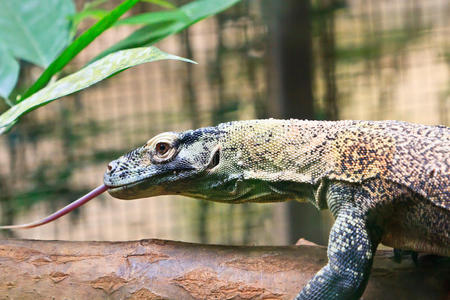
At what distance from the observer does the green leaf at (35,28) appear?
1.84 m

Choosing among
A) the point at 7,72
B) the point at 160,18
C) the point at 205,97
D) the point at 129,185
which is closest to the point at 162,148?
the point at 129,185

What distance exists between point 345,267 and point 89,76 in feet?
2.57

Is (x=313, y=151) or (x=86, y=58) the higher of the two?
(x=86, y=58)

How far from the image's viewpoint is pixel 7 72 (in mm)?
1779

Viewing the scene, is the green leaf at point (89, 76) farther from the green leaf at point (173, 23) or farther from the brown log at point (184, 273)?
the green leaf at point (173, 23)

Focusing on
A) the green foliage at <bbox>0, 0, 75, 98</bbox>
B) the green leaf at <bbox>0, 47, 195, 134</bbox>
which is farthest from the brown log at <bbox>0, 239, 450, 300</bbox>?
the green foliage at <bbox>0, 0, 75, 98</bbox>

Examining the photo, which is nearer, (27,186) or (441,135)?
(441,135)

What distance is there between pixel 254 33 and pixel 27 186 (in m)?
1.78

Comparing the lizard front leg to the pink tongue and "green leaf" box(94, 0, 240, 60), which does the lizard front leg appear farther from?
"green leaf" box(94, 0, 240, 60)

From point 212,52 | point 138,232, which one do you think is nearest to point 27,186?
point 138,232

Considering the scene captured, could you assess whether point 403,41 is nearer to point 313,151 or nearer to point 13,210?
point 313,151

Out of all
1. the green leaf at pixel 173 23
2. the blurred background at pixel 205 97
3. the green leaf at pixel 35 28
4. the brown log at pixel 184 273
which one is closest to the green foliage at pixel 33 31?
the green leaf at pixel 35 28

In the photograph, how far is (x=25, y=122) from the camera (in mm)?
3490

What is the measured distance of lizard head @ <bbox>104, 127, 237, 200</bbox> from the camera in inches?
62.9
